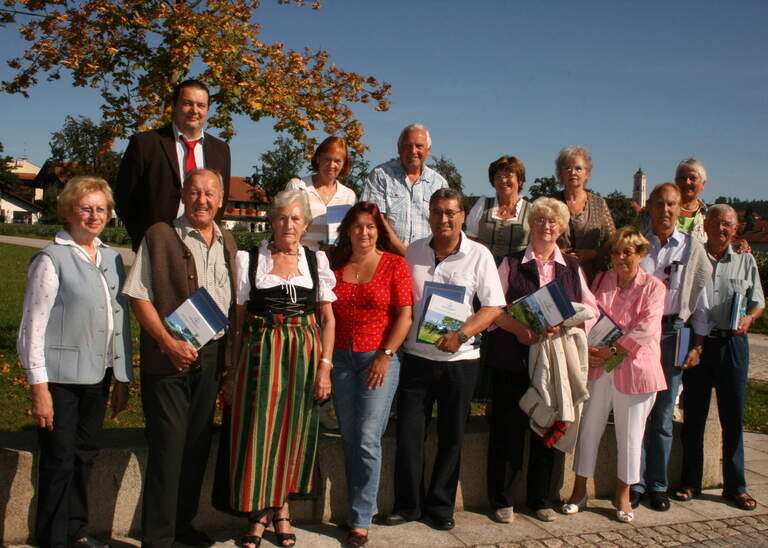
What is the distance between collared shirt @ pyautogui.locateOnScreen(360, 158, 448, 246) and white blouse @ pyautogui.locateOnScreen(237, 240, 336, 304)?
4.48 feet

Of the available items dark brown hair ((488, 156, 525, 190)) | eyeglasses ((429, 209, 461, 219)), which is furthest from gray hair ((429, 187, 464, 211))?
dark brown hair ((488, 156, 525, 190))

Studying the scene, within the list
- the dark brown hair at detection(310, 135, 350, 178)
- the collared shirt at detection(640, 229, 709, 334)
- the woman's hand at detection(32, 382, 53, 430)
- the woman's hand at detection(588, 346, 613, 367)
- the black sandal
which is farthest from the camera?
the dark brown hair at detection(310, 135, 350, 178)

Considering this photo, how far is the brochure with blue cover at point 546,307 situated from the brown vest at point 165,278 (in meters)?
2.15

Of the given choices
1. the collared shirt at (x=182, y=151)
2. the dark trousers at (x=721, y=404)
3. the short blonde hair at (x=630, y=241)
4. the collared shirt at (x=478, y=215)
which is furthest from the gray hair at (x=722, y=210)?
the collared shirt at (x=182, y=151)

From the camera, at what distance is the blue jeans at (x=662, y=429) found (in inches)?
208

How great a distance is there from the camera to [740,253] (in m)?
5.52

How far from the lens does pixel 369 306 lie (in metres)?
4.27

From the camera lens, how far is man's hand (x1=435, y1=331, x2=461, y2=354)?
4398mm

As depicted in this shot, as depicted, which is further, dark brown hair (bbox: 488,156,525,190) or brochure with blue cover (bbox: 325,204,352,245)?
dark brown hair (bbox: 488,156,525,190)

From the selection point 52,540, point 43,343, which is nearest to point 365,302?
point 43,343

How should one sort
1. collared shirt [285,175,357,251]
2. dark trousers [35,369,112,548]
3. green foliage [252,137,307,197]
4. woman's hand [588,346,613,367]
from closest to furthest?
dark trousers [35,369,112,548]
woman's hand [588,346,613,367]
collared shirt [285,175,357,251]
green foliage [252,137,307,197]

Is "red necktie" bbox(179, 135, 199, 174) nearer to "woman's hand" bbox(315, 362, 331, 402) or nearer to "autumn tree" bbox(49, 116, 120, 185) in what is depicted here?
"woman's hand" bbox(315, 362, 331, 402)

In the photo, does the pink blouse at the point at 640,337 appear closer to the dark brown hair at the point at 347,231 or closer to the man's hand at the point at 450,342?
the man's hand at the point at 450,342

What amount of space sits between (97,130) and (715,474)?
817 cm
